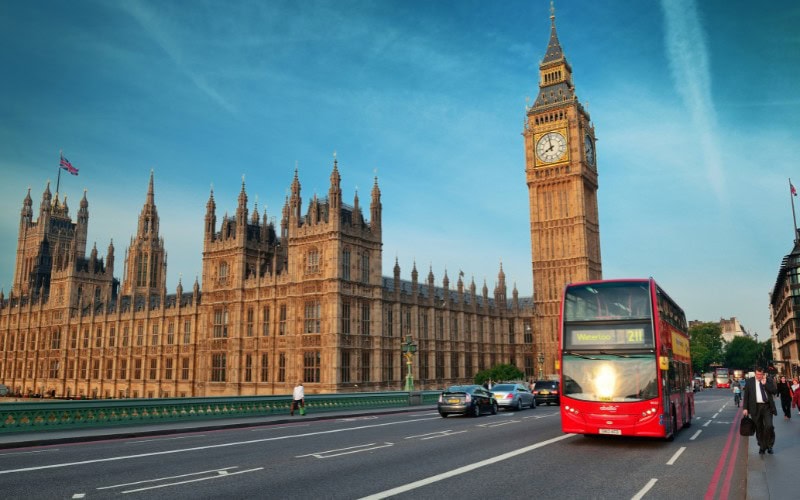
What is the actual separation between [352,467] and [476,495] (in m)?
3.70

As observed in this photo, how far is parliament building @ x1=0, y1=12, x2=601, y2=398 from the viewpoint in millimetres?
50906

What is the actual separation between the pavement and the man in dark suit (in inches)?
13.0

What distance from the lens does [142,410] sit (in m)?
23.5

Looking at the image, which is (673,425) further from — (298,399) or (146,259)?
(146,259)

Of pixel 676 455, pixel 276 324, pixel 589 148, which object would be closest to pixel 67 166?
pixel 276 324

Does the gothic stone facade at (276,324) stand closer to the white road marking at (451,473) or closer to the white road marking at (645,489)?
the white road marking at (451,473)

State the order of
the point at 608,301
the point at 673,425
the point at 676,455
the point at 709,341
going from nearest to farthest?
the point at 676,455, the point at 608,301, the point at 673,425, the point at 709,341

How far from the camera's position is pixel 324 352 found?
48938 mm

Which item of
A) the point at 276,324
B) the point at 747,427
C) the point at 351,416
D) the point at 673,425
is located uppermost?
the point at 276,324

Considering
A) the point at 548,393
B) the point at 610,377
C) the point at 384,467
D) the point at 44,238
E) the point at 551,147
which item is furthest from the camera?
the point at 44,238

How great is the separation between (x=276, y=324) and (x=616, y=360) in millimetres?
40148

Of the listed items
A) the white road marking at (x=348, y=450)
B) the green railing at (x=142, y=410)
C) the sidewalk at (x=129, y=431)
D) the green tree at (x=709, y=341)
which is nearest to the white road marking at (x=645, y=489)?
the white road marking at (x=348, y=450)

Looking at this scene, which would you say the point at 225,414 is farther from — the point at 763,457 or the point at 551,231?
the point at 551,231

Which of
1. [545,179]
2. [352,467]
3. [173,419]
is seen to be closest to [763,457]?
[352,467]
